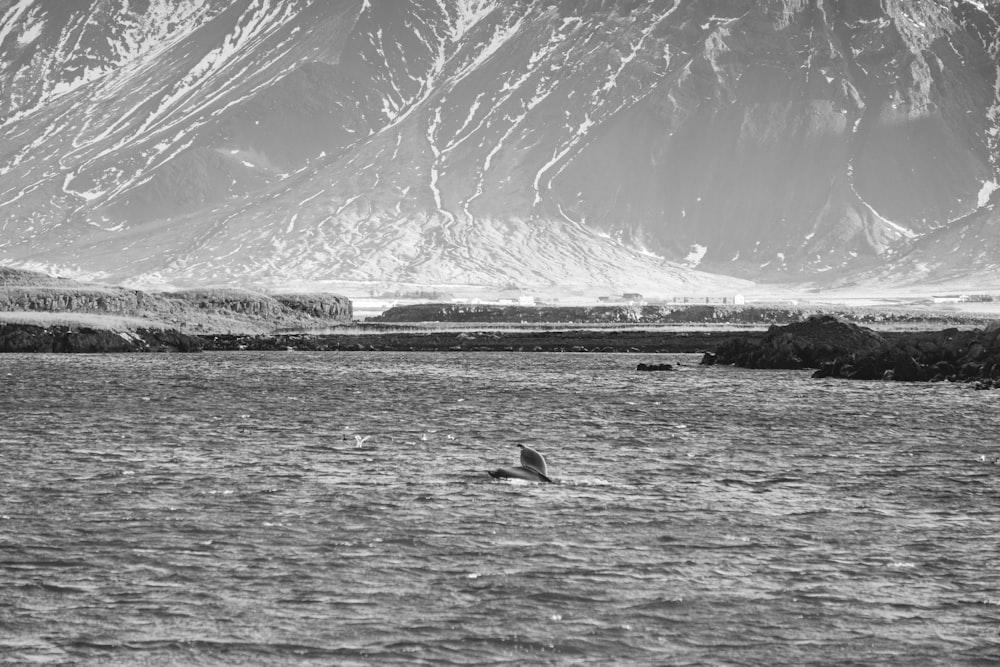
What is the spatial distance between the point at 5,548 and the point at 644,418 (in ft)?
99.1

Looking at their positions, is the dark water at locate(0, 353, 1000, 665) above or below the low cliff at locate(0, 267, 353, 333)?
below

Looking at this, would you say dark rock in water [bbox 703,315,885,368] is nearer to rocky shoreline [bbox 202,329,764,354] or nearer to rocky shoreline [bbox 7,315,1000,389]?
rocky shoreline [bbox 7,315,1000,389]

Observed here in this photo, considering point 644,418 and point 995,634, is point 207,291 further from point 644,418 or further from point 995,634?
point 995,634

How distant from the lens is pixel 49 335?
10538cm

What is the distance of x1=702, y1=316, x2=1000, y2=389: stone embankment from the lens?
253 ft

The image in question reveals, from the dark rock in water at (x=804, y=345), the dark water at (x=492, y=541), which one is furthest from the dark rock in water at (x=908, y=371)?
the dark water at (x=492, y=541)

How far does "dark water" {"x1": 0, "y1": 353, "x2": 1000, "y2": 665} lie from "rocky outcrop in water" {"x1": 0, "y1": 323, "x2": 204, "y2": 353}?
189 feet

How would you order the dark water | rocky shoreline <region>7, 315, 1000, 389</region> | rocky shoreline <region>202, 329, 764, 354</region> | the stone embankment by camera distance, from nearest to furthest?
the dark water < the stone embankment < rocky shoreline <region>7, 315, 1000, 389</region> < rocky shoreline <region>202, 329, 764, 354</region>

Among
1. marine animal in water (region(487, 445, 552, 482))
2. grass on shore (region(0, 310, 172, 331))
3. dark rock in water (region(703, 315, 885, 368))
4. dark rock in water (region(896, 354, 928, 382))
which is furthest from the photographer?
grass on shore (region(0, 310, 172, 331))

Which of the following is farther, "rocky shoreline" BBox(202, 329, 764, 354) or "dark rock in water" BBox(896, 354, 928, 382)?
"rocky shoreline" BBox(202, 329, 764, 354)

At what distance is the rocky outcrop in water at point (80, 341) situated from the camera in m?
104

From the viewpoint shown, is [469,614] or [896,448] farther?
[896,448]

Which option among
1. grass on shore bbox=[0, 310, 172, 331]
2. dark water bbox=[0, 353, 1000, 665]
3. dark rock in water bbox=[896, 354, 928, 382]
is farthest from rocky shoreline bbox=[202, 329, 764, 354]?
dark water bbox=[0, 353, 1000, 665]

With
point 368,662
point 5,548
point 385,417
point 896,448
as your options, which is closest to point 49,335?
point 385,417
